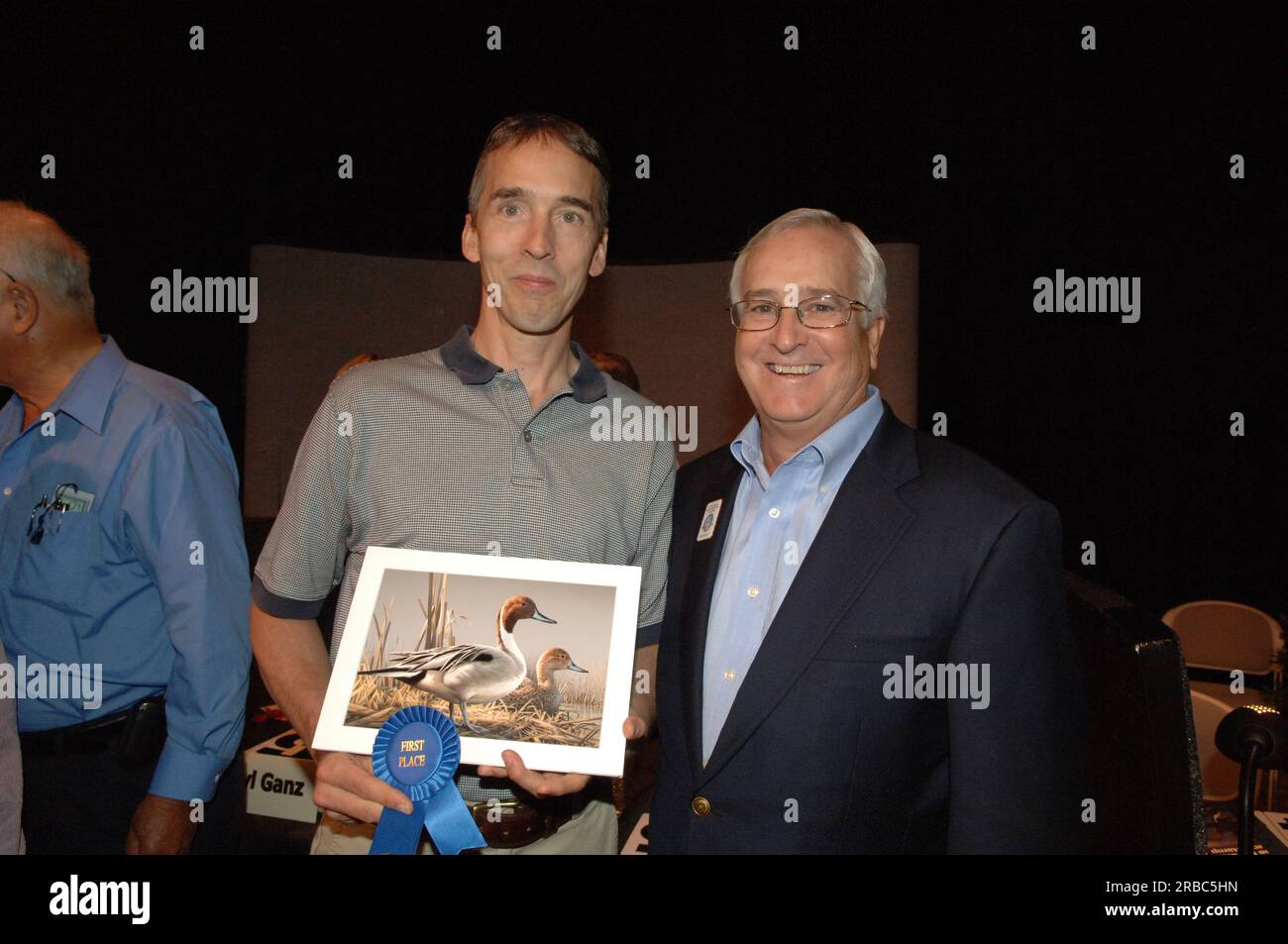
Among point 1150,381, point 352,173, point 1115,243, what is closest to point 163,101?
point 352,173

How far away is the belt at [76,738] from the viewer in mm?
2320

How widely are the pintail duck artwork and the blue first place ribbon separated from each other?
0.05 metres

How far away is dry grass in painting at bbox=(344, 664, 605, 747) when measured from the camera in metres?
1.64

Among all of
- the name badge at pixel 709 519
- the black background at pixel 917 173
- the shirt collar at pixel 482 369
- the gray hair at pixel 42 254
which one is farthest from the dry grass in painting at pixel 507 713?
the black background at pixel 917 173

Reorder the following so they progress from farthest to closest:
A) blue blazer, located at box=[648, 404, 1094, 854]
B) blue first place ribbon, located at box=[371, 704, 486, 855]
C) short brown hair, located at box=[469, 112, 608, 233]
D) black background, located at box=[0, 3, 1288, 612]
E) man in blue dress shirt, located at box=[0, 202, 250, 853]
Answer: black background, located at box=[0, 3, 1288, 612]
man in blue dress shirt, located at box=[0, 202, 250, 853]
short brown hair, located at box=[469, 112, 608, 233]
blue blazer, located at box=[648, 404, 1094, 854]
blue first place ribbon, located at box=[371, 704, 486, 855]

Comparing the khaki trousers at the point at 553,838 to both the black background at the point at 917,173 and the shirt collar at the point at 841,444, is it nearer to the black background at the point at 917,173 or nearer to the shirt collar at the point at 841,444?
the shirt collar at the point at 841,444

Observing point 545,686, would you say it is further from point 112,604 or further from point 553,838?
point 112,604

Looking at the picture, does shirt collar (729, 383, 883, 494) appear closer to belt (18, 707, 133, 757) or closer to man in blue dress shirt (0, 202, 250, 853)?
man in blue dress shirt (0, 202, 250, 853)

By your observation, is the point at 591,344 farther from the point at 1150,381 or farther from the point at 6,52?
the point at 1150,381

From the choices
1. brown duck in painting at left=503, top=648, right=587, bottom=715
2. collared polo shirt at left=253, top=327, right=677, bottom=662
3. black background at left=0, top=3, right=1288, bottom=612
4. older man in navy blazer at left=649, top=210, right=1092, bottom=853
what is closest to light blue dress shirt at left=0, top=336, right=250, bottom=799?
collared polo shirt at left=253, top=327, right=677, bottom=662

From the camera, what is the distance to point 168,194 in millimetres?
5008

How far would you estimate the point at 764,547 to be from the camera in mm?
1947

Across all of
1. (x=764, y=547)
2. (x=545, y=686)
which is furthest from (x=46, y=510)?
(x=764, y=547)

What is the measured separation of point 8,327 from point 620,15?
13.9 ft
